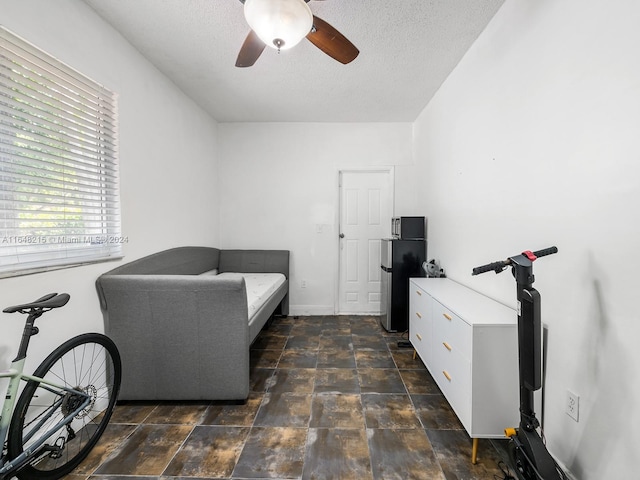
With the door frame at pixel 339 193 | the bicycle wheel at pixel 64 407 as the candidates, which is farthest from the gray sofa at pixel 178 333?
the door frame at pixel 339 193

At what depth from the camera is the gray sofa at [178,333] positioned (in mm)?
1868

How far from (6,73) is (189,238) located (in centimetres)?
191

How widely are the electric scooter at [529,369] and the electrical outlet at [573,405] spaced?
0.71 ft

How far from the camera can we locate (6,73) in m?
1.34

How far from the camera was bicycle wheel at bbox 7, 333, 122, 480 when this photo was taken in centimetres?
127

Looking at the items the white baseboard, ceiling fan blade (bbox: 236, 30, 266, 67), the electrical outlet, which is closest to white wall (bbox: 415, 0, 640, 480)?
the electrical outlet

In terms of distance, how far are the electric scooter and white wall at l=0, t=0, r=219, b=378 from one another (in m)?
2.23

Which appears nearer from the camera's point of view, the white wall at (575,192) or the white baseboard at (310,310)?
the white wall at (575,192)

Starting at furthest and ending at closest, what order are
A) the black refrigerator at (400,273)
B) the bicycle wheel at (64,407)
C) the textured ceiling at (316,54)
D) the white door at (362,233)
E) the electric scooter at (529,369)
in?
the white door at (362,233) < the black refrigerator at (400,273) < the textured ceiling at (316,54) < the bicycle wheel at (64,407) < the electric scooter at (529,369)

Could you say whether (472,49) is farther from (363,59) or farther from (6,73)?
(6,73)

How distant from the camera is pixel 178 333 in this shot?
1906mm

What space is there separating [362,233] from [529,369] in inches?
111

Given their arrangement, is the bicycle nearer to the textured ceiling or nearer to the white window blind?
the white window blind

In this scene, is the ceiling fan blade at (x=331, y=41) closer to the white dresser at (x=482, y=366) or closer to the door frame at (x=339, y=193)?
the white dresser at (x=482, y=366)
